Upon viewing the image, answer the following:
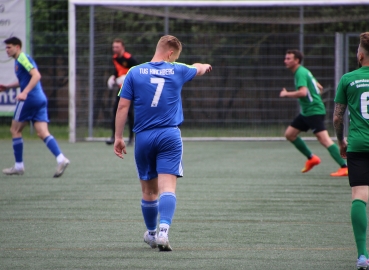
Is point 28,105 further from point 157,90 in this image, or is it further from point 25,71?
point 157,90

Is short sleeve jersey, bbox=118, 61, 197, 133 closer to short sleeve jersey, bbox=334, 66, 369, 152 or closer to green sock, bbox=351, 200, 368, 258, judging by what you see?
short sleeve jersey, bbox=334, 66, 369, 152

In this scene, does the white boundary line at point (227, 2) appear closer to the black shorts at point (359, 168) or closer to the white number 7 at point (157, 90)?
the white number 7 at point (157, 90)

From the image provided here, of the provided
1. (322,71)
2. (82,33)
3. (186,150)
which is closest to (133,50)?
(82,33)

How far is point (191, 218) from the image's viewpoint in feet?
24.3

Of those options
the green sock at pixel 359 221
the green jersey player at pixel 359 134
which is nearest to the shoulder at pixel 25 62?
the green jersey player at pixel 359 134

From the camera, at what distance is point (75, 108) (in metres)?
17.5

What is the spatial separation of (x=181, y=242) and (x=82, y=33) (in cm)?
1230

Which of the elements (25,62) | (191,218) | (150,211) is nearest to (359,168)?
(150,211)

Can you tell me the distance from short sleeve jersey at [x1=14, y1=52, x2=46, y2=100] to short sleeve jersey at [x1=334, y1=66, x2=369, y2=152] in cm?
627

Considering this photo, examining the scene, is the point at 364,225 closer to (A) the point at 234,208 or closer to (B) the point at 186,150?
(A) the point at 234,208

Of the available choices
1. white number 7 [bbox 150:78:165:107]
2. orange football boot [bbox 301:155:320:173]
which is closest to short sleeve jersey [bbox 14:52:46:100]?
orange football boot [bbox 301:155:320:173]

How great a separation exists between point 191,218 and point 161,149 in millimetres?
1808

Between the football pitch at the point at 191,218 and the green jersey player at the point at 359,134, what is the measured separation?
395mm

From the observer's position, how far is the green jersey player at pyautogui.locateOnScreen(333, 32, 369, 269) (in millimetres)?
5145
